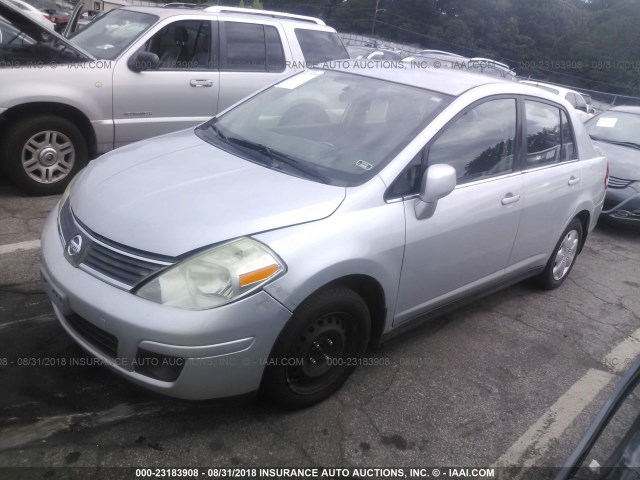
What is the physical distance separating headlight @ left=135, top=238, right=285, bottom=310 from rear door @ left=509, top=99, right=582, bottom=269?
211 cm

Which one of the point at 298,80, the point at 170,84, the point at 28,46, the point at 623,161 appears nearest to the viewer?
the point at 298,80

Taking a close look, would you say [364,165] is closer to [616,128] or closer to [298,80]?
[298,80]

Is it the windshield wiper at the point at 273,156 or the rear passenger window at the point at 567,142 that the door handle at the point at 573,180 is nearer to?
the rear passenger window at the point at 567,142

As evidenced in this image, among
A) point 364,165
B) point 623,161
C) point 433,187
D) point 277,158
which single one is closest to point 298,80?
point 277,158

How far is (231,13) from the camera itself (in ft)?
20.8

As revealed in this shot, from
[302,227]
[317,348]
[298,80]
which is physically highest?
[298,80]

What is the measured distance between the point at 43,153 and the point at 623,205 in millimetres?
6353

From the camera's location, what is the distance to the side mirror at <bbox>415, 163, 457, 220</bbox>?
2887 mm

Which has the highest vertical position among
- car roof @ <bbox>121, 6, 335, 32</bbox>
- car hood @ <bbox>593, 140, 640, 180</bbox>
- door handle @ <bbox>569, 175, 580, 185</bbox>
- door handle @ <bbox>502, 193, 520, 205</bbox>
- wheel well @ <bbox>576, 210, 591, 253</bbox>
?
car roof @ <bbox>121, 6, 335, 32</bbox>

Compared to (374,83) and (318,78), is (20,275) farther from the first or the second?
(374,83)

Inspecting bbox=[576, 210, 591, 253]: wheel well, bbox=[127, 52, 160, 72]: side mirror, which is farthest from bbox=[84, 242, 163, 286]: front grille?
bbox=[576, 210, 591, 253]: wheel well

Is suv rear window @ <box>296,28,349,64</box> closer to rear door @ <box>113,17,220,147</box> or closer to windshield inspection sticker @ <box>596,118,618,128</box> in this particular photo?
rear door @ <box>113,17,220,147</box>

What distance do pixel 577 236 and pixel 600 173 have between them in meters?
0.56

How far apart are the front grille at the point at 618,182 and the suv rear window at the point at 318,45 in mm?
3736
